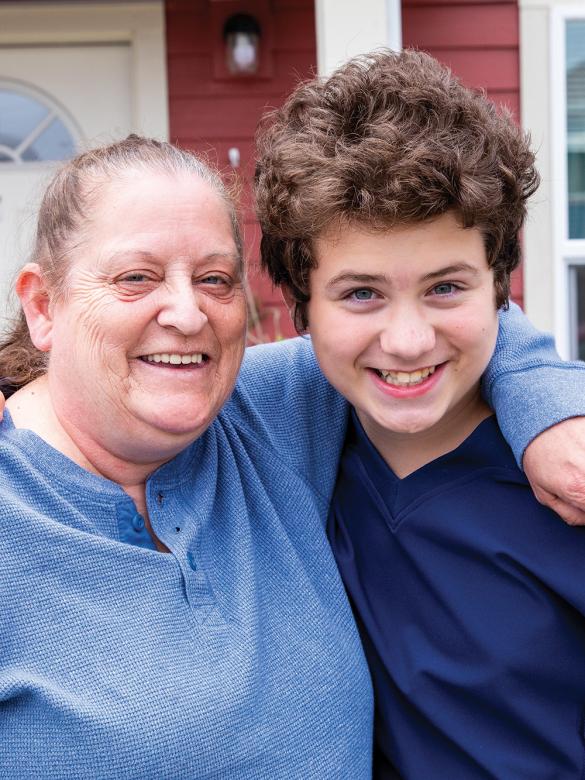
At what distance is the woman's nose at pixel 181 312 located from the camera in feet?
4.65

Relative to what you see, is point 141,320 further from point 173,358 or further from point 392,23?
point 392,23

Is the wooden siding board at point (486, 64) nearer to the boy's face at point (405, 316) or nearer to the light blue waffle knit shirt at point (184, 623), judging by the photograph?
the light blue waffle knit shirt at point (184, 623)

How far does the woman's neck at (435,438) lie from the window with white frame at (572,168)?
2862 mm

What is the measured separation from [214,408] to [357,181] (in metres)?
0.40

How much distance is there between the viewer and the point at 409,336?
142 cm

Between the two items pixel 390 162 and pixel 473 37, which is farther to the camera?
pixel 473 37

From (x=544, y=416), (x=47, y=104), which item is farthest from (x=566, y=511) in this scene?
(x=47, y=104)

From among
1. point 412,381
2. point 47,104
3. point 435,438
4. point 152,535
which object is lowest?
point 152,535

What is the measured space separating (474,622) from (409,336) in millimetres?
436

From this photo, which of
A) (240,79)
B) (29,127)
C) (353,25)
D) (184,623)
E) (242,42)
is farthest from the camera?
(29,127)

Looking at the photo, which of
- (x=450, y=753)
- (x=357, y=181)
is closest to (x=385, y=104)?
(x=357, y=181)

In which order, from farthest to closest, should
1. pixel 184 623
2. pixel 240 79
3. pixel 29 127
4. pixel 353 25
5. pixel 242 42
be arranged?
1. pixel 29 127
2. pixel 240 79
3. pixel 242 42
4. pixel 353 25
5. pixel 184 623

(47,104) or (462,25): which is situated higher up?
(462,25)

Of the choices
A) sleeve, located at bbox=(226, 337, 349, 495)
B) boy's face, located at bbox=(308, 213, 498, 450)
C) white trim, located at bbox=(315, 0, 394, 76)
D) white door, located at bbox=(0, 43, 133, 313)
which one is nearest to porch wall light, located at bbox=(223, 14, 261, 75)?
white door, located at bbox=(0, 43, 133, 313)
